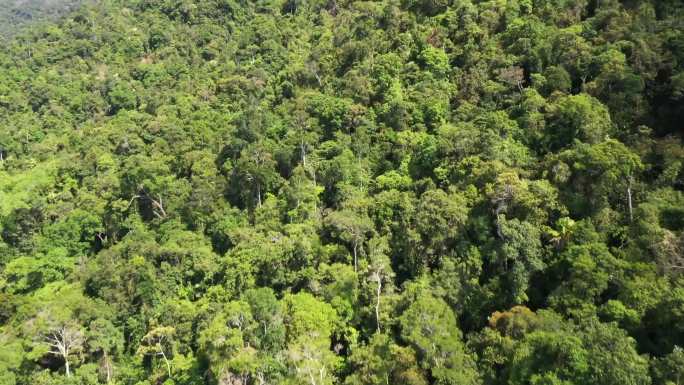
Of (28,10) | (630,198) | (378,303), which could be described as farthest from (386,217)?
(28,10)

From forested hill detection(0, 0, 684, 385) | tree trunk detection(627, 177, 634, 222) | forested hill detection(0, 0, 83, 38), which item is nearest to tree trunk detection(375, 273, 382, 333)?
forested hill detection(0, 0, 684, 385)

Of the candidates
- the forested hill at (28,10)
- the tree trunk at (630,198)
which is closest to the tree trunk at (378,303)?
the tree trunk at (630,198)

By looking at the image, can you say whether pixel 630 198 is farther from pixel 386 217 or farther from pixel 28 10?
pixel 28 10

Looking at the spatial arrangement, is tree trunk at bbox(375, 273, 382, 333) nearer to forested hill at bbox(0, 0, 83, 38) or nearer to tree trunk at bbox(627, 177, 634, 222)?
tree trunk at bbox(627, 177, 634, 222)

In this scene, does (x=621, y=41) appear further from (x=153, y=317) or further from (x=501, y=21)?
(x=153, y=317)

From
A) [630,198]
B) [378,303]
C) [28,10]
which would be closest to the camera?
[630,198]

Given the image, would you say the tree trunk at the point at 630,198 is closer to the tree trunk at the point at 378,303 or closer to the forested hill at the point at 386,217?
the forested hill at the point at 386,217

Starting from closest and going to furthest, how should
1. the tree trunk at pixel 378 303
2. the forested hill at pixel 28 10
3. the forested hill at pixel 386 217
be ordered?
the forested hill at pixel 386 217 → the tree trunk at pixel 378 303 → the forested hill at pixel 28 10

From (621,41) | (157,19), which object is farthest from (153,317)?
(157,19)
